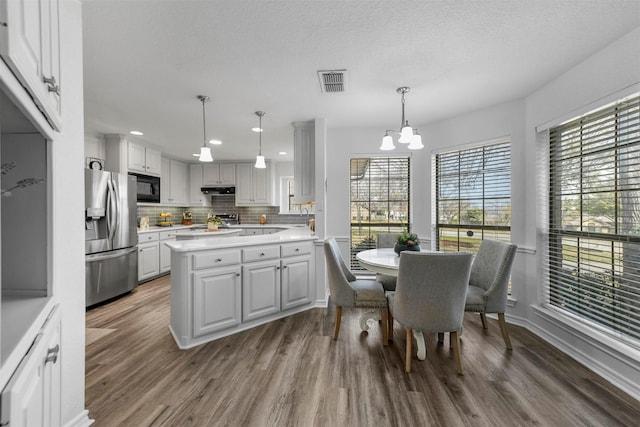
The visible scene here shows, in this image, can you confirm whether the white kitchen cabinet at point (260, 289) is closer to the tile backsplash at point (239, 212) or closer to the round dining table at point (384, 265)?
the round dining table at point (384, 265)

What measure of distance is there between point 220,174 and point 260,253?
413cm

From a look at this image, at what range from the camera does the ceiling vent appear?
7.78 feet

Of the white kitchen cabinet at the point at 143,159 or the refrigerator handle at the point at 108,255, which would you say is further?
the white kitchen cabinet at the point at 143,159

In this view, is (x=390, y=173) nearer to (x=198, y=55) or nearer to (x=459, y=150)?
(x=459, y=150)

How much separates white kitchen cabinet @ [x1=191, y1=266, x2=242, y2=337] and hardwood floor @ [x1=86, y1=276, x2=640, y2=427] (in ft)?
0.55

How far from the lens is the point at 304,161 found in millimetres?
3775

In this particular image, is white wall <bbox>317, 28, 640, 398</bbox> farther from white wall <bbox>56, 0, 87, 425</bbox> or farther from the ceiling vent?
white wall <bbox>56, 0, 87, 425</bbox>

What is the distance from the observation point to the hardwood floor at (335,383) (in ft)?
5.47

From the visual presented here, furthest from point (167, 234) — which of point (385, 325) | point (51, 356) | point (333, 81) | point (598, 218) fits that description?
point (598, 218)

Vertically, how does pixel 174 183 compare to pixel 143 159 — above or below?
below

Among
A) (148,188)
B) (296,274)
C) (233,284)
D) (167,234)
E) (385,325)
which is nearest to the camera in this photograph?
(385,325)

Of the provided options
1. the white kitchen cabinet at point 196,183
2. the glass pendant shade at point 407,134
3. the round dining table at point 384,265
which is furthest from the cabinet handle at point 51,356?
the white kitchen cabinet at point 196,183

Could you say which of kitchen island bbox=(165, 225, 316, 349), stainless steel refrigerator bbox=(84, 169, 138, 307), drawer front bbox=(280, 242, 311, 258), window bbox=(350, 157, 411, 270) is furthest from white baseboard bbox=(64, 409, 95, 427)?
window bbox=(350, 157, 411, 270)

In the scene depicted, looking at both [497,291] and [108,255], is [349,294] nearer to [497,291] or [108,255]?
[497,291]
